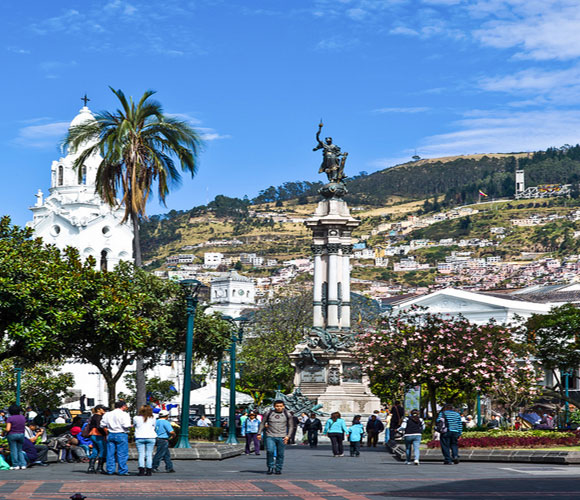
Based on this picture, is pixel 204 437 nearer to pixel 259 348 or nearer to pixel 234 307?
pixel 259 348

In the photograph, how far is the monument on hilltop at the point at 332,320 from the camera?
119 feet

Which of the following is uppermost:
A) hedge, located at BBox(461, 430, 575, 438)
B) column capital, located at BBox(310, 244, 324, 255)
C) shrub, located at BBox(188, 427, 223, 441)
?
column capital, located at BBox(310, 244, 324, 255)

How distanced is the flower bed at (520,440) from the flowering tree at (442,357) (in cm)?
568

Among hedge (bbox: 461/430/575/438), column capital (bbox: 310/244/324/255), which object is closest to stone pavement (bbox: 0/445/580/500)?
hedge (bbox: 461/430/575/438)

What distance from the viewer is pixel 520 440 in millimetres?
25016

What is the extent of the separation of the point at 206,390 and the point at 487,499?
4451 centimetres

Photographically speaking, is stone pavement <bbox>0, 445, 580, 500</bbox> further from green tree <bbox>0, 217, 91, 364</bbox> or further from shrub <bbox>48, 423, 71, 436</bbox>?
shrub <bbox>48, 423, 71, 436</bbox>

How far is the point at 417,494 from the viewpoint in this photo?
1562 cm

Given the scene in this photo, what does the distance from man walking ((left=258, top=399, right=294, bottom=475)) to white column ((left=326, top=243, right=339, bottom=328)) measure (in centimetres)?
1750

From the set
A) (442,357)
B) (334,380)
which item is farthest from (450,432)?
(334,380)

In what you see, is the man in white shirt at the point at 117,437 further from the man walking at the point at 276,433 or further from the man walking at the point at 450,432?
the man walking at the point at 450,432

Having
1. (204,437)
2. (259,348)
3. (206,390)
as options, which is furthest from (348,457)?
(259,348)

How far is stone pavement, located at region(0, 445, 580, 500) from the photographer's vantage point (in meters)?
15.5

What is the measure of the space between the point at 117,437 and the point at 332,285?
1855 centimetres
